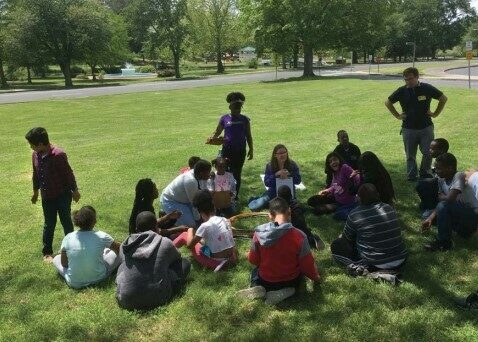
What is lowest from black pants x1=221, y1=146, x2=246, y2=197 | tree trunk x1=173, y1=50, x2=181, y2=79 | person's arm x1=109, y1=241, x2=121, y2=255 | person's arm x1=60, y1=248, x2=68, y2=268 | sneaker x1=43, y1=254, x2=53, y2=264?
sneaker x1=43, y1=254, x2=53, y2=264

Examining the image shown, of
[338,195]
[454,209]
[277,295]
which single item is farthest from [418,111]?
[277,295]

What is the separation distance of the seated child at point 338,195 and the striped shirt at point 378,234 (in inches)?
78.2

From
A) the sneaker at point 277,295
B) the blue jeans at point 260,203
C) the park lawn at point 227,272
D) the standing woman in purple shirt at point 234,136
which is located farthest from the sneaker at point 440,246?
the standing woman in purple shirt at point 234,136

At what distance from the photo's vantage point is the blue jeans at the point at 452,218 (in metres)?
5.72

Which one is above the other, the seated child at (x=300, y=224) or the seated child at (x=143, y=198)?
the seated child at (x=143, y=198)

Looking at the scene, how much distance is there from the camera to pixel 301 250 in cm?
468

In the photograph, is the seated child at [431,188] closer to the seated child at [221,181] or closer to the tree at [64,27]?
the seated child at [221,181]

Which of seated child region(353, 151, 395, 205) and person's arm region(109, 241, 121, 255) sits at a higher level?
seated child region(353, 151, 395, 205)

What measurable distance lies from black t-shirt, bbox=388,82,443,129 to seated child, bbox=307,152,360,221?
1.89 meters

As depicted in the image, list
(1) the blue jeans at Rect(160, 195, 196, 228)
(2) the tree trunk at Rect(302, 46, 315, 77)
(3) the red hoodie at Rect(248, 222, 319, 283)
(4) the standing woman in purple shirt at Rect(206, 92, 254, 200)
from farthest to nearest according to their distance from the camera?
(2) the tree trunk at Rect(302, 46, 315, 77) → (4) the standing woman in purple shirt at Rect(206, 92, 254, 200) → (1) the blue jeans at Rect(160, 195, 196, 228) → (3) the red hoodie at Rect(248, 222, 319, 283)

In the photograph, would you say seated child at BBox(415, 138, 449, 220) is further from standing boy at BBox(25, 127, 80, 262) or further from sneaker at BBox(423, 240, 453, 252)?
standing boy at BBox(25, 127, 80, 262)

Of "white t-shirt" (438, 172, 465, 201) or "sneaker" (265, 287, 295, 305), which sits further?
"white t-shirt" (438, 172, 465, 201)

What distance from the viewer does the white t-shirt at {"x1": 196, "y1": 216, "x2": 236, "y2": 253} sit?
17.8 ft

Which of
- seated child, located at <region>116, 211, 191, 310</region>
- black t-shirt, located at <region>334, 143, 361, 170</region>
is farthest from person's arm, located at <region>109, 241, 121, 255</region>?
black t-shirt, located at <region>334, 143, 361, 170</region>
